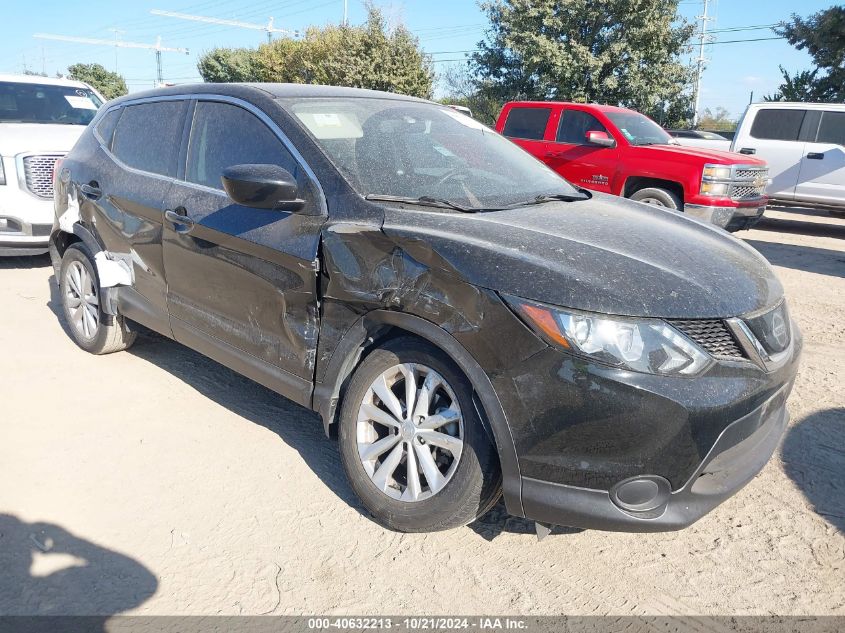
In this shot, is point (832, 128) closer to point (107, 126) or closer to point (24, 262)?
point (107, 126)

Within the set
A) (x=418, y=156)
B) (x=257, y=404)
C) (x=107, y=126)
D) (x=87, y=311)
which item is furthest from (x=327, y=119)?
(x=87, y=311)

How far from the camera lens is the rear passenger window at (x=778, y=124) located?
11.9 metres

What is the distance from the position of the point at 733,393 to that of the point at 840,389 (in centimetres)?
257

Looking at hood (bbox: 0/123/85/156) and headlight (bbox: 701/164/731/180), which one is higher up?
hood (bbox: 0/123/85/156)

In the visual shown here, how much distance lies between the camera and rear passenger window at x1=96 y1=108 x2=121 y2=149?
15.0 ft

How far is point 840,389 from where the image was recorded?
4.38 meters

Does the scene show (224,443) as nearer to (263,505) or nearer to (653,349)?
(263,505)

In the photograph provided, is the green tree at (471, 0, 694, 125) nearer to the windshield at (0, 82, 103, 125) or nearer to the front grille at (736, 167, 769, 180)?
the front grille at (736, 167, 769, 180)

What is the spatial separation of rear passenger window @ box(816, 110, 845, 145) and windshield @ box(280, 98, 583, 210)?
9.84 m

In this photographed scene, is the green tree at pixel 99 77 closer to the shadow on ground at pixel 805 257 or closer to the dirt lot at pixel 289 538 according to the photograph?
the shadow on ground at pixel 805 257

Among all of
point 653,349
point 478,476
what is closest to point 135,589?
point 478,476

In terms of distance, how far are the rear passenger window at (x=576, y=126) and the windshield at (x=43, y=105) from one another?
6.34 metres

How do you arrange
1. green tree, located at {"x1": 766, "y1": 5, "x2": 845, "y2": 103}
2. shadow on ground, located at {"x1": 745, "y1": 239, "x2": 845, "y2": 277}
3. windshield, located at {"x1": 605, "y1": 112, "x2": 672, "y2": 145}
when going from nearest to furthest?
shadow on ground, located at {"x1": 745, "y1": 239, "x2": 845, "y2": 277} < windshield, located at {"x1": 605, "y1": 112, "x2": 672, "y2": 145} < green tree, located at {"x1": 766, "y1": 5, "x2": 845, "y2": 103}

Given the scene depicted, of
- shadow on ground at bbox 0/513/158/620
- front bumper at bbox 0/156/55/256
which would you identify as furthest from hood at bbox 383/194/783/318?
front bumper at bbox 0/156/55/256
